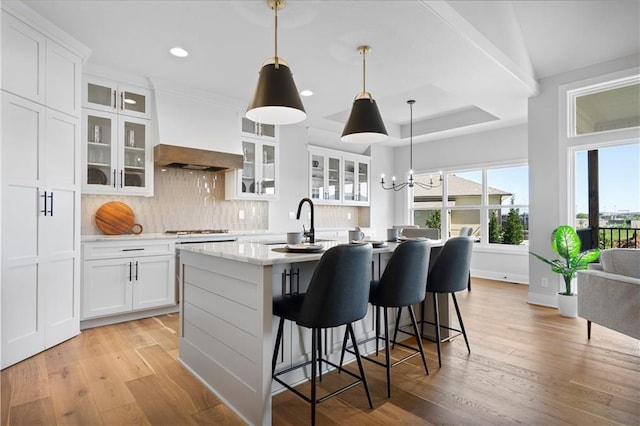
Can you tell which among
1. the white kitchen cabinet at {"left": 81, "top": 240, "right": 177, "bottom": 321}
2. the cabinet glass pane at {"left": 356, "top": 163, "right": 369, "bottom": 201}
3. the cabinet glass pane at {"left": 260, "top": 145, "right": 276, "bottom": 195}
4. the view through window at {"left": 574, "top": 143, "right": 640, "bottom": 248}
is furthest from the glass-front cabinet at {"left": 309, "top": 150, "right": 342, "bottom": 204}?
the view through window at {"left": 574, "top": 143, "right": 640, "bottom": 248}

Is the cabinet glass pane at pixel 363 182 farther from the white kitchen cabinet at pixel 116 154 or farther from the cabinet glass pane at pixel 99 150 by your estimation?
the cabinet glass pane at pixel 99 150

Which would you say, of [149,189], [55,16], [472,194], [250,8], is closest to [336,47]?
[250,8]

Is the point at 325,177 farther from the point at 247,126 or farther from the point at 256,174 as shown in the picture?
the point at 247,126

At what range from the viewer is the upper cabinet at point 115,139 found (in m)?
3.74

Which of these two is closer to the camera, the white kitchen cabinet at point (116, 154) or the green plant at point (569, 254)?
the white kitchen cabinet at point (116, 154)

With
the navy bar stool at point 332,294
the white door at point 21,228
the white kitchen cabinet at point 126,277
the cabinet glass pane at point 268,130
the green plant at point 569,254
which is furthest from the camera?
the cabinet glass pane at point 268,130

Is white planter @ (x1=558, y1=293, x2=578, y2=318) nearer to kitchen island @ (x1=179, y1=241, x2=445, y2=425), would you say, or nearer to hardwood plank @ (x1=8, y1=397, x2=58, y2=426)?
kitchen island @ (x1=179, y1=241, x2=445, y2=425)

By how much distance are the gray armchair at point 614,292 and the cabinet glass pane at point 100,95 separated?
5102 millimetres

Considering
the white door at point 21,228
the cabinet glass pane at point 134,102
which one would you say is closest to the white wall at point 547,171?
the cabinet glass pane at point 134,102

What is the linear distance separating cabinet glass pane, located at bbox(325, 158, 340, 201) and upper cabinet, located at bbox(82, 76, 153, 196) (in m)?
3.19

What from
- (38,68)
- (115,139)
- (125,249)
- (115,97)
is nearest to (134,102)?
(115,97)

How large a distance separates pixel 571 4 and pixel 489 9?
1.02 meters

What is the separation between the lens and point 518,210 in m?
6.05

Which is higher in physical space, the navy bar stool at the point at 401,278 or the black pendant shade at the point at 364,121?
the black pendant shade at the point at 364,121
